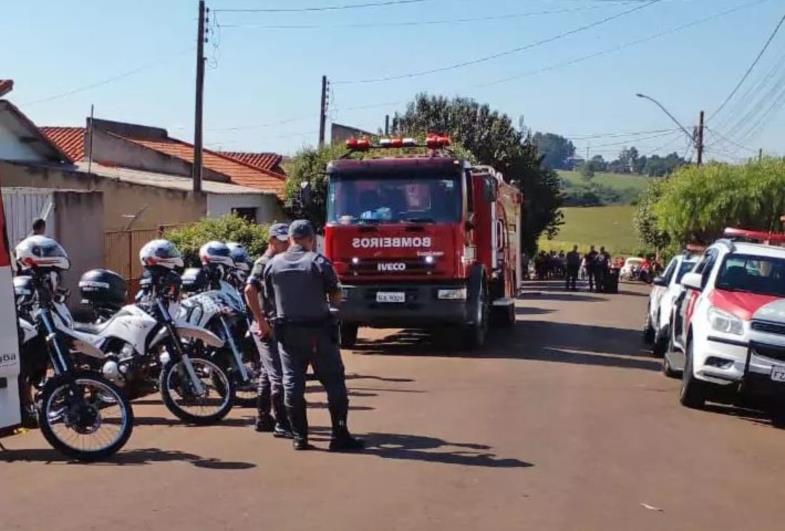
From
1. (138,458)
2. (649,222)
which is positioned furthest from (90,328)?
(649,222)

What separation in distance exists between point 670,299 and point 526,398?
5.08 metres

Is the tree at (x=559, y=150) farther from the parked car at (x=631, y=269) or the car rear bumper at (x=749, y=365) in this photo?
the car rear bumper at (x=749, y=365)

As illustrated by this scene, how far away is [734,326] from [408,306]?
6259 millimetres

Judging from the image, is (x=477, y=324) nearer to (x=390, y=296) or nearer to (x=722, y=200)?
(x=390, y=296)

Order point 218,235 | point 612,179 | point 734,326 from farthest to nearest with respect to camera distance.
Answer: point 612,179
point 218,235
point 734,326

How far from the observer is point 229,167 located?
43438 millimetres

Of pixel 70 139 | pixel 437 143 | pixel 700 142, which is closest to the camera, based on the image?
pixel 437 143

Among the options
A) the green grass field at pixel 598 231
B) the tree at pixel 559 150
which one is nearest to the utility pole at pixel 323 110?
the green grass field at pixel 598 231

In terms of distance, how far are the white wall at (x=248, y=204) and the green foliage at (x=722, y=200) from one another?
17885 mm

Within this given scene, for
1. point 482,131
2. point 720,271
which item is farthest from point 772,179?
point 720,271

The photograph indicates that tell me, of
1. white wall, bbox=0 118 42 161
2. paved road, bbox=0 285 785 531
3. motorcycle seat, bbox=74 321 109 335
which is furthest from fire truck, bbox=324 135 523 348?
white wall, bbox=0 118 42 161

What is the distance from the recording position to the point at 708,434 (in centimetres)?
991

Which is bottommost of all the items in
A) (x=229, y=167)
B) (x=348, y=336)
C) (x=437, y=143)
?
(x=348, y=336)

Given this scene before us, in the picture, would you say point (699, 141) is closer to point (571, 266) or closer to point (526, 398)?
point (571, 266)
